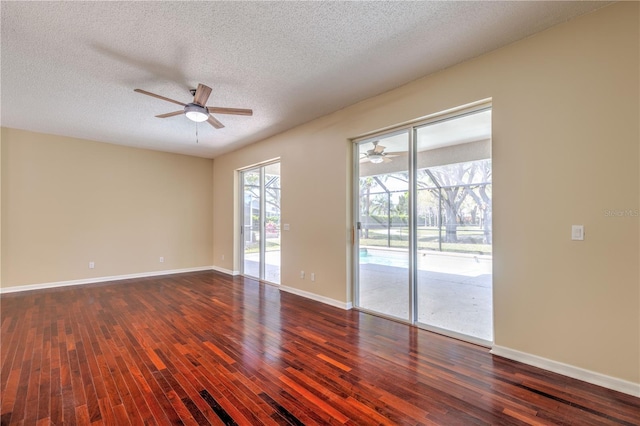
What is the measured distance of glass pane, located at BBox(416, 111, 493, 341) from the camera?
116 inches

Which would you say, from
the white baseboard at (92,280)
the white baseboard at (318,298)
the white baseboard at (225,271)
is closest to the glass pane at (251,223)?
the white baseboard at (225,271)

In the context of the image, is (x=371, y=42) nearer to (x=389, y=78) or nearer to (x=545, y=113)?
(x=389, y=78)

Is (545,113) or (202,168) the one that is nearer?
(545,113)

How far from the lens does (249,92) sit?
3547mm

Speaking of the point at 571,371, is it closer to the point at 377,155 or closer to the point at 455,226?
the point at 455,226

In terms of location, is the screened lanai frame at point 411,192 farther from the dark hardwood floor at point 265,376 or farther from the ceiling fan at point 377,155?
the dark hardwood floor at point 265,376

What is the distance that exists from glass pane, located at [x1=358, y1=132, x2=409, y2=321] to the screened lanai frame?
5 centimetres

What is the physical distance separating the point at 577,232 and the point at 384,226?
1930mm

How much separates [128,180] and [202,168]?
1.63 metres

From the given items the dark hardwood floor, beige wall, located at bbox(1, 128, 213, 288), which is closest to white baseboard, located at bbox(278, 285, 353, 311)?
the dark hardwood floor

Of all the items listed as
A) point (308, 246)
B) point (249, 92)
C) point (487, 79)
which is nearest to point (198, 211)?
point (308, 246)

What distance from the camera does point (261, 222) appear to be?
611 centimetres

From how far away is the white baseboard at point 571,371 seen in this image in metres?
2.06

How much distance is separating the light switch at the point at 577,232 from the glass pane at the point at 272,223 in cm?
429
